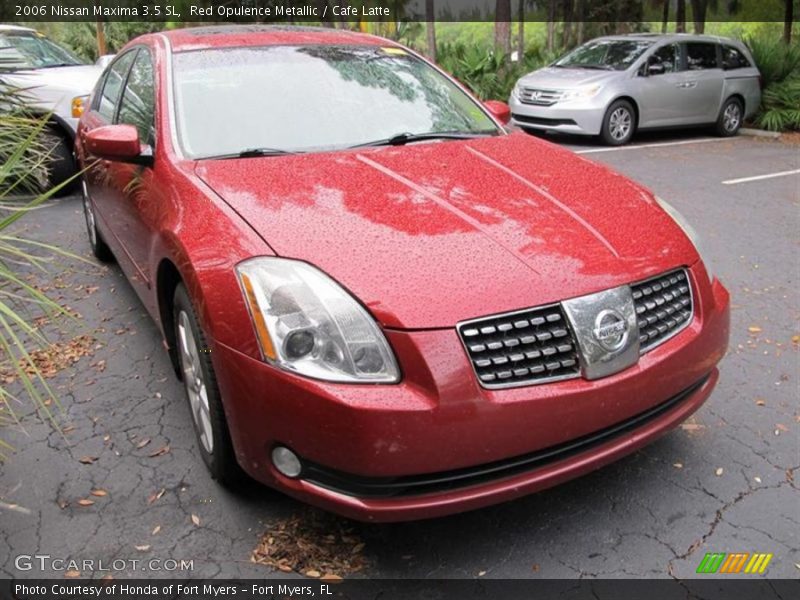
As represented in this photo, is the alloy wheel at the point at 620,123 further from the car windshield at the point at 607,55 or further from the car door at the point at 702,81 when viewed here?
the car door at the point at 702,81

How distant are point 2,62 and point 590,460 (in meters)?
3.27

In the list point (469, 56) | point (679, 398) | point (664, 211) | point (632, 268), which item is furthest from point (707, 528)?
point (469, 56)

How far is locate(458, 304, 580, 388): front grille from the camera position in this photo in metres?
2.01

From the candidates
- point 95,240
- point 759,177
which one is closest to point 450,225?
point 95,240

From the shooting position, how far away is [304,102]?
3240 mm

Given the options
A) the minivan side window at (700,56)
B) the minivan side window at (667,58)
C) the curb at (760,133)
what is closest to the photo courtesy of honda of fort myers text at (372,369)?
the minivan side window at (667,58)

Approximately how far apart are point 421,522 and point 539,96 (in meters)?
9.27

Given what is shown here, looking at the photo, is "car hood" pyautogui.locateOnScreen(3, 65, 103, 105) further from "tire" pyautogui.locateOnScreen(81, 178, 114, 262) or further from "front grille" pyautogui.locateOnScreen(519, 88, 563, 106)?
"front grille" pyautogui.locateOnScreen(519, 88, 563, 106)

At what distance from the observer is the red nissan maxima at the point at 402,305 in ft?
6.50

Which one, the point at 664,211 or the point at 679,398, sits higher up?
the point at 664,211

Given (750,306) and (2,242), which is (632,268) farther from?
(750,306)

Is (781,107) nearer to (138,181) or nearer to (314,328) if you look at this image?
(138,181)

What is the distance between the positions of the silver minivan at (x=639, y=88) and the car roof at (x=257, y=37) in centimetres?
691

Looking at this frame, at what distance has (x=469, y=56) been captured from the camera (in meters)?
13.8
